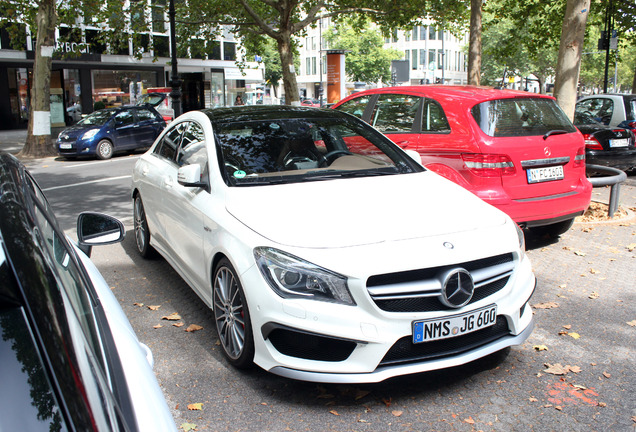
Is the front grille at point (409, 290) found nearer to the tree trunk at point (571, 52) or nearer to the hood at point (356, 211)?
the hood at point (356, 211)

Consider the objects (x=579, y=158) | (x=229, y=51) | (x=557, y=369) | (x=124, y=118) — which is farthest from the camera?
(x=229, y=51)

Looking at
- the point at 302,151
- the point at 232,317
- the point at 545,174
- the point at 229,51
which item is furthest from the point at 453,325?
the point at 229,51

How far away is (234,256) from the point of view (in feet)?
12.4

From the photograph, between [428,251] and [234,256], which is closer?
[428,251]

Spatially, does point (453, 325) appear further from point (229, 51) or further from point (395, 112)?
point (229, 51)

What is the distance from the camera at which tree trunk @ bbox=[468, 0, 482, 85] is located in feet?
50.5

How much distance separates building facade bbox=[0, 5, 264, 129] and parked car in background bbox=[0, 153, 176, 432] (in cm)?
2490

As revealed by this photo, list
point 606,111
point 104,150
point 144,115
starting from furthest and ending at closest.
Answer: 1. point 144,115
2. point 104,150
3. point 606,111

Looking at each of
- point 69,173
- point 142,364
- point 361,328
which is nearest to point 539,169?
point 361,328

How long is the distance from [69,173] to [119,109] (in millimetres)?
5125

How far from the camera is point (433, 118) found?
22.9 ft

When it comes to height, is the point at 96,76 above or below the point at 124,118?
above

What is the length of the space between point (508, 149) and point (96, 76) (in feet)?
110

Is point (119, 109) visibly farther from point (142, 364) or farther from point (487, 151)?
point (142, 364)
